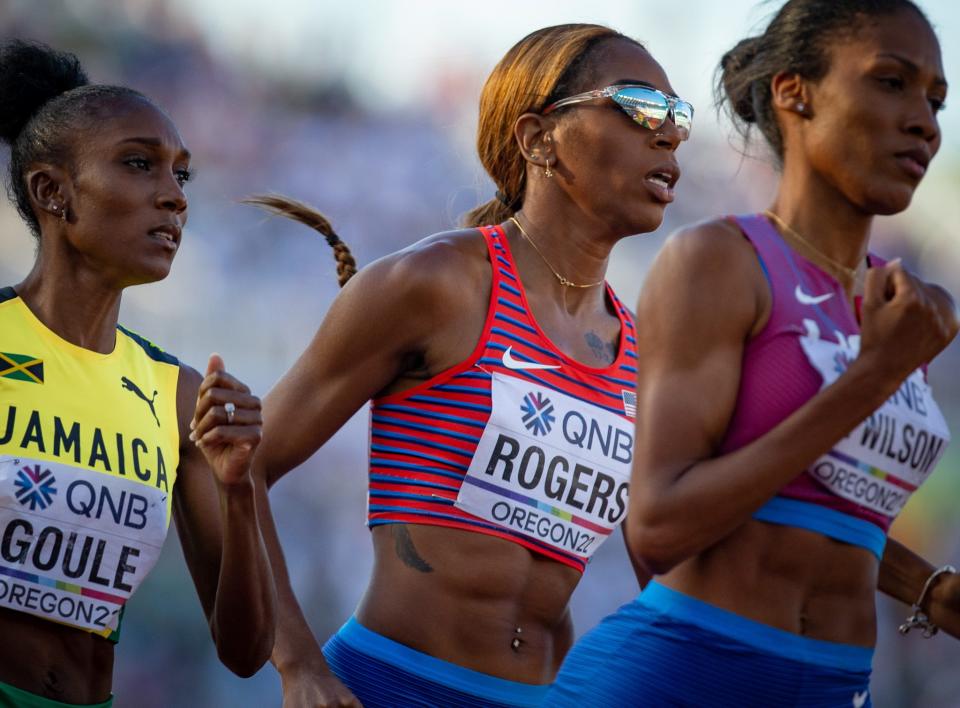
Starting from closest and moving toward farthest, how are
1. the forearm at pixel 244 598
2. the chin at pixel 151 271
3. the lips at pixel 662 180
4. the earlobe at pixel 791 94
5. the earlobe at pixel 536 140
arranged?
the earlobe at pixel 791 94 < the forearm at pixel 244 598 < the chin at pixel 151 271 < the lips at pixel 662 180 < the earlobe at pixel 536 140

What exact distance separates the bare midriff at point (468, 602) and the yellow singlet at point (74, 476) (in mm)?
548

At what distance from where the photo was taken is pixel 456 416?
10.8 ft

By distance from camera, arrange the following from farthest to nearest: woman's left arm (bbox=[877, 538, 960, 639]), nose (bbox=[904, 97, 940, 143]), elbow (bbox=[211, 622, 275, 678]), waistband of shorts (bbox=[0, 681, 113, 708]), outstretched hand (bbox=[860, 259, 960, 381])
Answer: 1. elbow (bbox=[211, 622, 275, 678])
2. waistband of shorts (bbox=[0, 681, 113, 708])
3. woman's left arm (bbox=[877, 538, 960, 639])
4. nose (bbox=[904, 97, 940, 143])
5. outstretched hand (bbox=[860, 259, 960, 381])

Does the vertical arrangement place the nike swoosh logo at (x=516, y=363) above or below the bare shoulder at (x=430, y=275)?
below

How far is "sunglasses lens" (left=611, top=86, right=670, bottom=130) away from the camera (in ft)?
11.9

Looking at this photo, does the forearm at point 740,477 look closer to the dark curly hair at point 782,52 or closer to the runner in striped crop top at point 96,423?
the dark curly hair at point 782,52

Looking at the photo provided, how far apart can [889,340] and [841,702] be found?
2.20ft

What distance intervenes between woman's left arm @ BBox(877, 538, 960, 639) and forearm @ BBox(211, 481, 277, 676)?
1.33 meters

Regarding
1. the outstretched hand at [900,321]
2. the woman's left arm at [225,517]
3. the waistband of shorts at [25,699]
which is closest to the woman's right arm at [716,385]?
the outstretched hand at [900,321]

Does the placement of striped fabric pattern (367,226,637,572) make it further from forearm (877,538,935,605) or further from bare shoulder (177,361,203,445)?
forearm (877,538,935,605)

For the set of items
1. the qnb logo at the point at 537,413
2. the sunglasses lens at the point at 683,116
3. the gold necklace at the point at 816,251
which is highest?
the sunglasses lens at the point at 683,116

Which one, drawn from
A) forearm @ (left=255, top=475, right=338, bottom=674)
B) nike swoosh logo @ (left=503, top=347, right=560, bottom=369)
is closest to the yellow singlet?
forearm @ (left=255, top=475, right=338, bottom=674)

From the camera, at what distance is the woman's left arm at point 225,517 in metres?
2.77

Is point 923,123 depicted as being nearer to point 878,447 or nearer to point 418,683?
point 878,447
